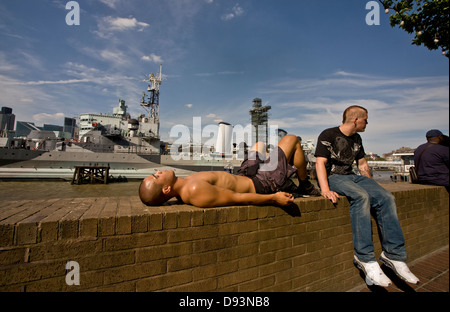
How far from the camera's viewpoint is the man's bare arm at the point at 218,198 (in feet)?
6.84

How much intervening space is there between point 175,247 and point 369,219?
8.40 ft

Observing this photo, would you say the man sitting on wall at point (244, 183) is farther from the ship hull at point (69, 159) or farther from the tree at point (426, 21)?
the ship hull at point (69, 159)

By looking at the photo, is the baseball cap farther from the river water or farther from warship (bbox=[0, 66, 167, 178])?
Answer: warship (bbox=[0, 66, 167, 178])

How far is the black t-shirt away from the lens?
10.5 ft

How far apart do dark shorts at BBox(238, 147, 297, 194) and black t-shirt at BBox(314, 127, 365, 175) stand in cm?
63

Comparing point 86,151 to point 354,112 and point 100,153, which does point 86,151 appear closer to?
point 100,153

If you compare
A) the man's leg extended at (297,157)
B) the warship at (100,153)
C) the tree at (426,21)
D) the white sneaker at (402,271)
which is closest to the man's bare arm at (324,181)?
the man's leg extended at (297,157)

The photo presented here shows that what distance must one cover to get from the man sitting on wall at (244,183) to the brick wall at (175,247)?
0.14 meters

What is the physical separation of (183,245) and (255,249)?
0.87 metres

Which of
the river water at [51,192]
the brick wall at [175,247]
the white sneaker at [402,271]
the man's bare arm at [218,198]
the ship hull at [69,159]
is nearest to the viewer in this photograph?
the brick wall at [175,247]

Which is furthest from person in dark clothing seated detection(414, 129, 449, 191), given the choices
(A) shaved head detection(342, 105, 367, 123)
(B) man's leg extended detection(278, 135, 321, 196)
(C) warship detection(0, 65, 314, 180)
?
(C) warship detection(0, 65, 314, 180)

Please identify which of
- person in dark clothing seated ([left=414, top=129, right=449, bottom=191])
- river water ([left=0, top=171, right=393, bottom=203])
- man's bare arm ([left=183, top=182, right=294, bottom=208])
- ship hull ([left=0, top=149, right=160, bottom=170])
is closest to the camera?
man's bare arm ([left=183, top=182, right=294, bottom=208])

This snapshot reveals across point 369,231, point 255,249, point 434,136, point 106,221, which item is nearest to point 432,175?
point 434,136
